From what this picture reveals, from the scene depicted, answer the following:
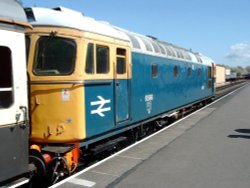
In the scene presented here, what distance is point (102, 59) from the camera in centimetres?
799

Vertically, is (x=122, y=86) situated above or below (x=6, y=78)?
below

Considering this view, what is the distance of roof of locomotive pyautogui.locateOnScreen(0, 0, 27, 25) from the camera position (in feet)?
17.1

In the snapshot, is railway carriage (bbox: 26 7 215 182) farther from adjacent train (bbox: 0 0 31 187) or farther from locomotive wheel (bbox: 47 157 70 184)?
adjacent train (bbox: 0 0 31 187)

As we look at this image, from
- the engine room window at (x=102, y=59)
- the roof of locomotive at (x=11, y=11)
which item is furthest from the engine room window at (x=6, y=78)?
the engine room window at (x=102, y=59)

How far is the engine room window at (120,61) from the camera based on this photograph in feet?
28.8

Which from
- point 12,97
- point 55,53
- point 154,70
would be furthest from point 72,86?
point 154,70

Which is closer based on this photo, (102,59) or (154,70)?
(102,59)

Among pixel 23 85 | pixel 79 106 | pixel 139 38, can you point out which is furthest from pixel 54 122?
pixel 139 38

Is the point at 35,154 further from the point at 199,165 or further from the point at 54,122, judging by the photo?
the point at 199,165

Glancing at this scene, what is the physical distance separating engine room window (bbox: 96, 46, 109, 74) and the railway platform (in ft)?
6.20

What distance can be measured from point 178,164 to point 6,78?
413cm

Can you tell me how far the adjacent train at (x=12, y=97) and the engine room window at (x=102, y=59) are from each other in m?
2.35

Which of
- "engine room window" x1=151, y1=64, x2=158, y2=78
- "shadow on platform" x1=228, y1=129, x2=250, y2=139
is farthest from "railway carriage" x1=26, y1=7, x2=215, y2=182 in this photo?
"shadow on platform" x1=228, y1=129, x2=250, y2=139

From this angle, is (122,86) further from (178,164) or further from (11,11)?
(11,11)
